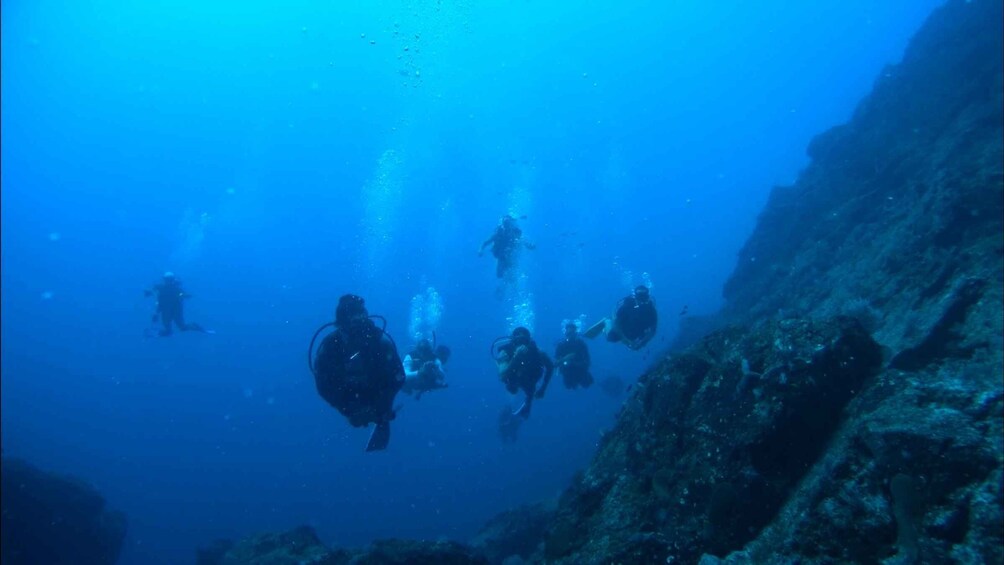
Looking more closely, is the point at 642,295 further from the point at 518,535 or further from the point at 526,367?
the point at 518,535

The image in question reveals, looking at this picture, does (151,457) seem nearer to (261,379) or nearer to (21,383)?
(261,379)

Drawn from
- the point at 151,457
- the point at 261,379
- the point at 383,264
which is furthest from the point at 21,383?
the point at 383,264

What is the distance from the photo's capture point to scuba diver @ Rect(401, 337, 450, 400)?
11.9 metres

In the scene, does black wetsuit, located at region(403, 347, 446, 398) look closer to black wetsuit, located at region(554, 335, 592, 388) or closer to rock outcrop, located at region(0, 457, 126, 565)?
black wetsuit, located at region(554, 335, 592, 388)

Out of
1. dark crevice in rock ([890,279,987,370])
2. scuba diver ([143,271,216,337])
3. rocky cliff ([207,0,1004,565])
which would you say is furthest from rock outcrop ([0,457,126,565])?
dark crevice in rock ([890,279,987,370])

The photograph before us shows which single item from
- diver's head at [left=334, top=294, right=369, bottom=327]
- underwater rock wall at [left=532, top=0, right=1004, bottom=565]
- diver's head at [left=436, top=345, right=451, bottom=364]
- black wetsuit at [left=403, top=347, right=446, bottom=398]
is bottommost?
underwater rock wall at [left=532, top=0, right=1004, bottom=565]

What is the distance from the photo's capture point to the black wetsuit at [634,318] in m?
11.3

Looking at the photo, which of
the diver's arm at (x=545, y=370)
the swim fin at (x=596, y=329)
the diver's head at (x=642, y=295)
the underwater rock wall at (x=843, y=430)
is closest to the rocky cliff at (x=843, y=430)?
the underwater rock wall at (x=843, y=430)

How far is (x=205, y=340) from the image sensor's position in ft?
474

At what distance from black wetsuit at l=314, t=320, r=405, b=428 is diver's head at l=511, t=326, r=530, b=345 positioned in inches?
139

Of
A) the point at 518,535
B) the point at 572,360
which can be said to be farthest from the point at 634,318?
the point at 518,535

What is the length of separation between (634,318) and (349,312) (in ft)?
22.5

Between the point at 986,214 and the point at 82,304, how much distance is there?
853 ft

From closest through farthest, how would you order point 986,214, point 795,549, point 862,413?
1. point 795,549
2. point 862,413
3. point 986,214
